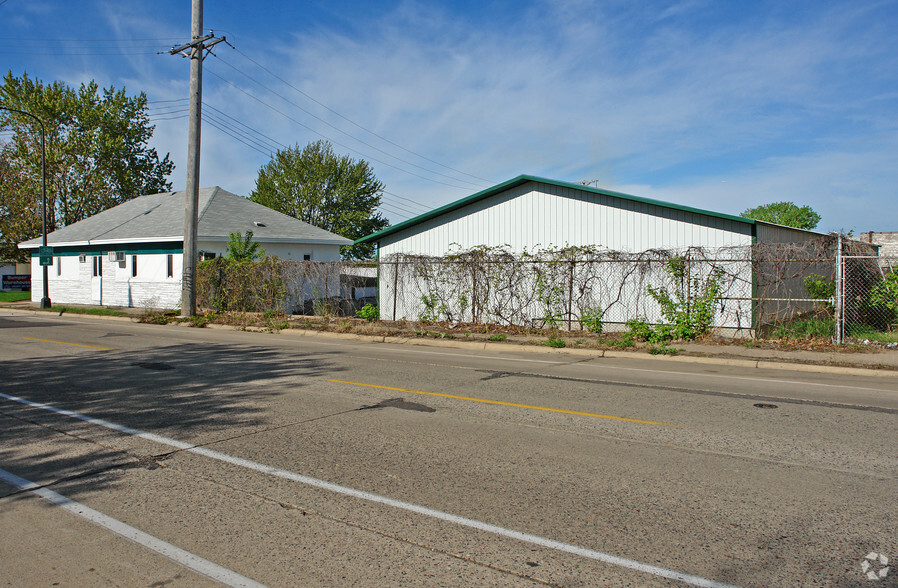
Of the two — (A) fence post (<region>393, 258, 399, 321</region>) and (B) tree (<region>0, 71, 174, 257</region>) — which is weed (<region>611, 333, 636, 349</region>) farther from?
(B) tree (<region>0, 71, 174, 257</region>)

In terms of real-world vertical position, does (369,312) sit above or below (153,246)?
below

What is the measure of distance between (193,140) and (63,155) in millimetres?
29910

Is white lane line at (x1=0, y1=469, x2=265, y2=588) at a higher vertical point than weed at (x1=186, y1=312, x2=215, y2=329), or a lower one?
lower

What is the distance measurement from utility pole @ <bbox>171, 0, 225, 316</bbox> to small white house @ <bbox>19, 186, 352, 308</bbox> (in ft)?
14.7

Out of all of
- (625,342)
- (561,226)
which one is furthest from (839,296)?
(561,226)

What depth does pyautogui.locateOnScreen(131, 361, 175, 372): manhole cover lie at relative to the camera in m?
11.4

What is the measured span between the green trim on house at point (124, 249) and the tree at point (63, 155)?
12.7 m

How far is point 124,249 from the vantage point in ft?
99.3

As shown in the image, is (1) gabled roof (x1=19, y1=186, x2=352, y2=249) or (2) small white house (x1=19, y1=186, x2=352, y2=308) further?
(1) gabled roof (x1=19, y1=186, x2=352, y2=249)

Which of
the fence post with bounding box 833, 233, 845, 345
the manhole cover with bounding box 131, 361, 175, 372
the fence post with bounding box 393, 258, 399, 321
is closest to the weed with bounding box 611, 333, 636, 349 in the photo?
the fence post with bounding box 833, 233, 845, 345

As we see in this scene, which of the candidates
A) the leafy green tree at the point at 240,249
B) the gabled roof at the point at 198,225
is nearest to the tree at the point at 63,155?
the gabled roof at the point at 198,225

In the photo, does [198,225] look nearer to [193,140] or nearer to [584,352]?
[193,140]

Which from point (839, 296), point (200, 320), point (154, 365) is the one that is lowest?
point (154, 365)

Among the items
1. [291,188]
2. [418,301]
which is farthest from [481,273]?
[291,188]
